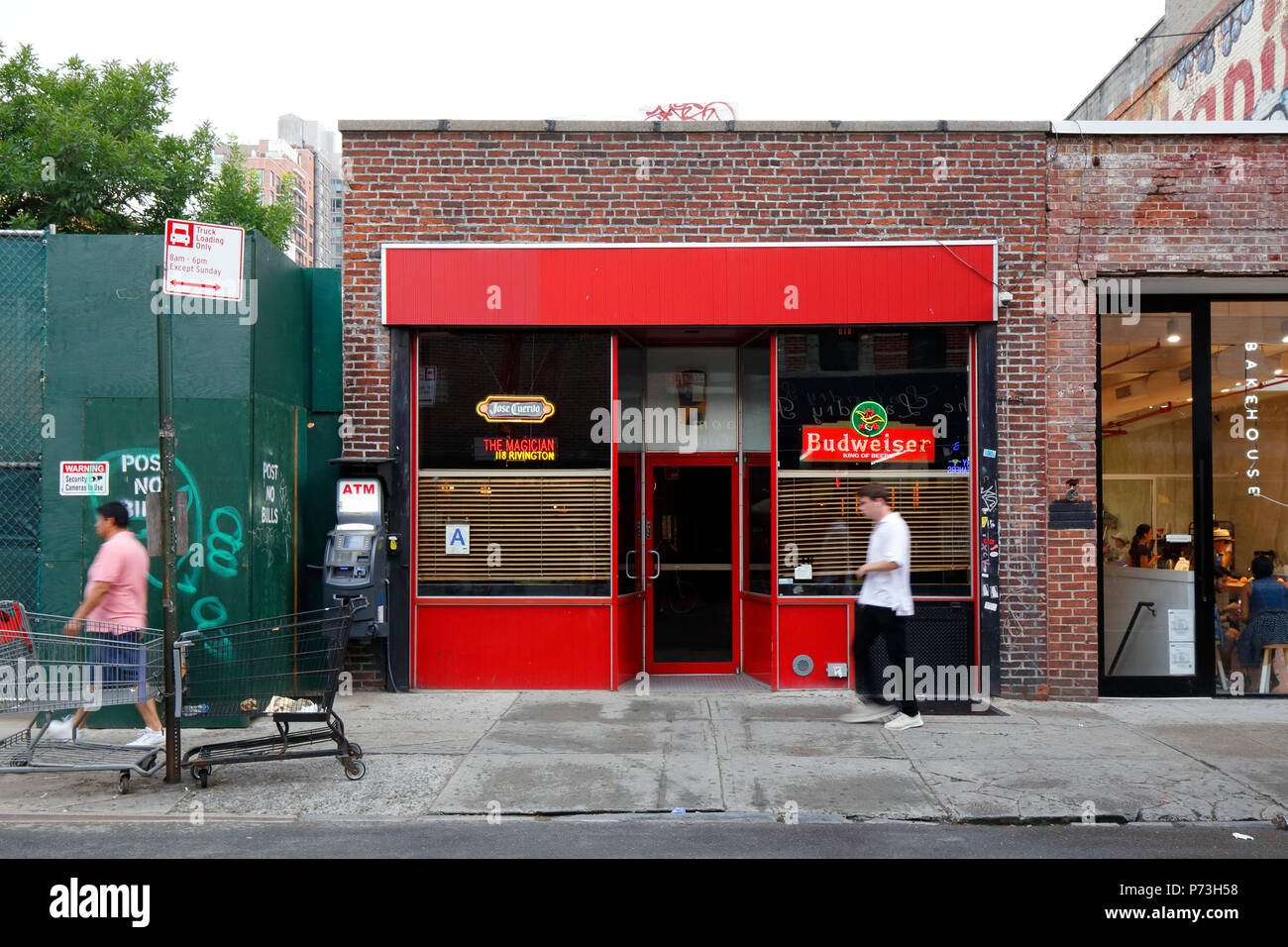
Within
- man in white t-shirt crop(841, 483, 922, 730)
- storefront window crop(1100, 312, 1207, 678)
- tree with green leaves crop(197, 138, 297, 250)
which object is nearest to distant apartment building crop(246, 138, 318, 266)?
tree with green leaves crop(197, 138, 297, 250)

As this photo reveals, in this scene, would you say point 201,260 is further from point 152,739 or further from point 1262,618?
point 1262,618

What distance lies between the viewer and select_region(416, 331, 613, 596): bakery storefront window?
31.4ft

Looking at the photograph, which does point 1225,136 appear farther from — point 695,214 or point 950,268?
point 695,214

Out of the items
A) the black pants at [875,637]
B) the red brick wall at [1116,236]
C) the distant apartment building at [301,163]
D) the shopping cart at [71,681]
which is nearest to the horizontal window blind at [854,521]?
the red brick wall at [1116,236]

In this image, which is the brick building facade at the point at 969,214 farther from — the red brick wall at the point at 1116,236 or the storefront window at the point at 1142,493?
the storefront window at the point at 1142,493

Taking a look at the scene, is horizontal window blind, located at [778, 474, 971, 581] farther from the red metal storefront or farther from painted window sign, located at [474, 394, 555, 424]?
painted window sign, located at [474, 394, 555, 424]

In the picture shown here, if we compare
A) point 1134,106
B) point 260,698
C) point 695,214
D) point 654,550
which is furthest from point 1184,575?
point 1134,106

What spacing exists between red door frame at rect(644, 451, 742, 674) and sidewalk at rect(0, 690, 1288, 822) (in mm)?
1370

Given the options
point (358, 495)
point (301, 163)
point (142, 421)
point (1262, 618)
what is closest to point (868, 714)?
point (1262, 618)

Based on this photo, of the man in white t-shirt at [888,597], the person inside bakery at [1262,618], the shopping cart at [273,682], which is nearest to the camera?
the shopping cart at [273,682]

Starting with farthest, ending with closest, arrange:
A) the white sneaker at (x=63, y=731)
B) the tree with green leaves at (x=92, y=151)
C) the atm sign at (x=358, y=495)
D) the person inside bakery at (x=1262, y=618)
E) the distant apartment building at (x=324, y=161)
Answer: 1. the distant apartment building at (x=324, y=161)
2. the tree with green leaves at (x=92, y=151)
3. the person inside bakery at (x=1262, y=618)
4. the atm sign at (x=358, y=495)
5. the white sneaker at (x=63, y=731)

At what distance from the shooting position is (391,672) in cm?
944

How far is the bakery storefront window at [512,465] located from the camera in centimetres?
959

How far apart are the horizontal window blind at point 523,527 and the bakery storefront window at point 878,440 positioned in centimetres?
180
